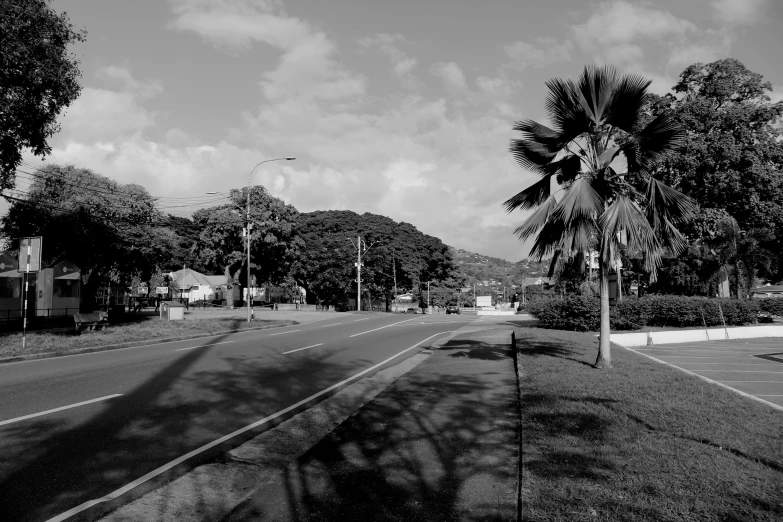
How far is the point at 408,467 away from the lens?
550 centimetres

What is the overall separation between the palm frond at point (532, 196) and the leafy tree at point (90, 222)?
2279 centimetres

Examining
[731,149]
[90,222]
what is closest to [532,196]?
[731,149]

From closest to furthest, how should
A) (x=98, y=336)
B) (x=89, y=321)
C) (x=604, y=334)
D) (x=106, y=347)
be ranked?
1. (x=604, y=334)
2. (x=106, y=347)
3. (x=98, y=336)
4. (x=89, y=321)

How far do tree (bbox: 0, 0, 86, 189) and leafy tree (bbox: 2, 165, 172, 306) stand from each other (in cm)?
1009

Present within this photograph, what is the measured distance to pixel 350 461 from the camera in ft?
18.9

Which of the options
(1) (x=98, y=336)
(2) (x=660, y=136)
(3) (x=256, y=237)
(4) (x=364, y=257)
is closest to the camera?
(2) (x=660, y=136)

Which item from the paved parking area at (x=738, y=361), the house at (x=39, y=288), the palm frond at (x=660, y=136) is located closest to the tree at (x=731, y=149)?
the paved parking area at (x=738, y=361)

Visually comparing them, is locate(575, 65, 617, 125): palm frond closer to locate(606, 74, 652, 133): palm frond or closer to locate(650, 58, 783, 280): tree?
locate(606, 74, 652, 133): palm frond

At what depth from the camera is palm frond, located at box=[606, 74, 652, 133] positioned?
1113cm

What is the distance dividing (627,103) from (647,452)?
26.6ft

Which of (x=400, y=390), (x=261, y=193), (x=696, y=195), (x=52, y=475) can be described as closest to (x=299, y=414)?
(x=400, y=390)

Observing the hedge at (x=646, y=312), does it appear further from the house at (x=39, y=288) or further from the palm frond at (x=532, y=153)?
the house at (x=39, y=288)

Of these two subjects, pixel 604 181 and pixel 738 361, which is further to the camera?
pixel 738 361

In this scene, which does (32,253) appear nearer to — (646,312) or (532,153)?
(532,153)
